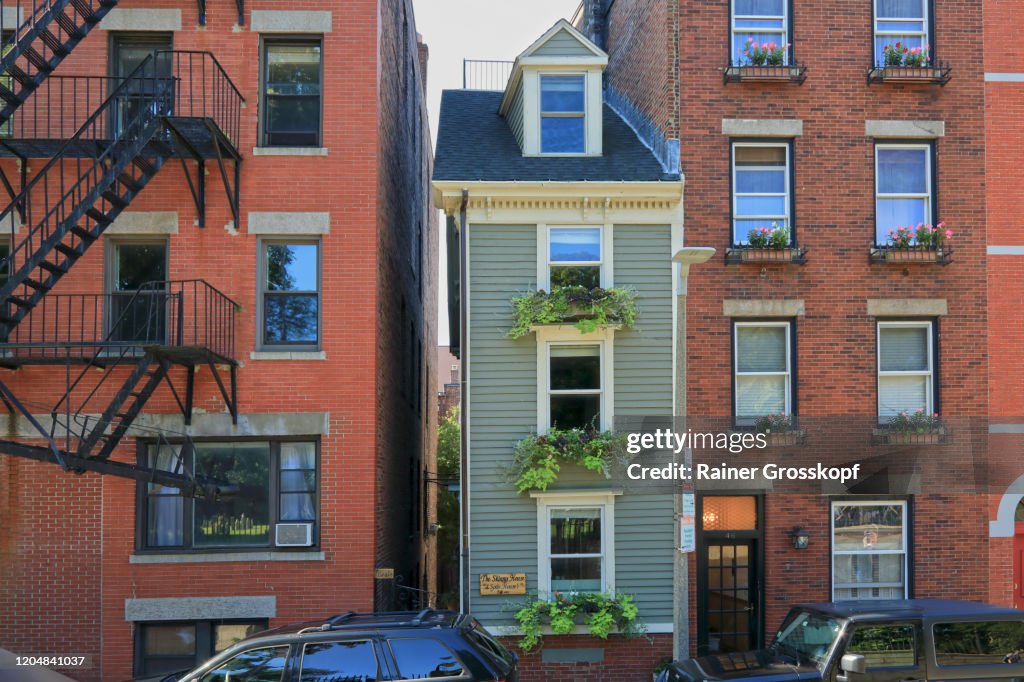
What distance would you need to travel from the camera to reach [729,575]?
15820 millimetres

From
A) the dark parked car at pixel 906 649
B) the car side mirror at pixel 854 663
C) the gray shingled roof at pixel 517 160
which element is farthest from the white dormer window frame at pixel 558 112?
the car side mirror at pixel 854 663

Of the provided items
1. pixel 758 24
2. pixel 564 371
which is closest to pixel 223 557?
pixel 564 371

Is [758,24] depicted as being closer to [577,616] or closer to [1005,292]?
[1005,292]

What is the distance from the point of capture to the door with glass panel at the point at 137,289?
14.5 metres

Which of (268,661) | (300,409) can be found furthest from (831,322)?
(268,661)

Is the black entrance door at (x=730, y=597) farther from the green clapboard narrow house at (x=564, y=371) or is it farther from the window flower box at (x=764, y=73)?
the window flower box at (x=764, y=73)

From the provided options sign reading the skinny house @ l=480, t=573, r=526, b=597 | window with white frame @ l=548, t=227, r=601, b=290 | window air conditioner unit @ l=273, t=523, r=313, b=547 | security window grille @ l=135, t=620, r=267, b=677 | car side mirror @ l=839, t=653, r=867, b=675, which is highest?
window with white frame @ l=548, t=227, r=601, b=290

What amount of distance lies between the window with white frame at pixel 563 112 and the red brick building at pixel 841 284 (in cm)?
140

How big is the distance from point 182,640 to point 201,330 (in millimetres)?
4554

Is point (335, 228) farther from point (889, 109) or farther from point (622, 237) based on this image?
point (889, 109)

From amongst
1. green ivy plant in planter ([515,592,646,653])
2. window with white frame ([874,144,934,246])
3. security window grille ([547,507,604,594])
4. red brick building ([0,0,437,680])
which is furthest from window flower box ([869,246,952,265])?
red brick building ([0,0,437,680])

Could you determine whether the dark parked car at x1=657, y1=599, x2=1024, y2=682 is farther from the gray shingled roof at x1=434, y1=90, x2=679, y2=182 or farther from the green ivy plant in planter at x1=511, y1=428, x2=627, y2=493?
the gray shingled roof at x1=434, y1=90, x2=679, y2=182

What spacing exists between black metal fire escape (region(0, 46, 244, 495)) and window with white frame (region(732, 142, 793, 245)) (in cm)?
817

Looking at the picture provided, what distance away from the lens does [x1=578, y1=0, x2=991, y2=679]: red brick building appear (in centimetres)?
1578
